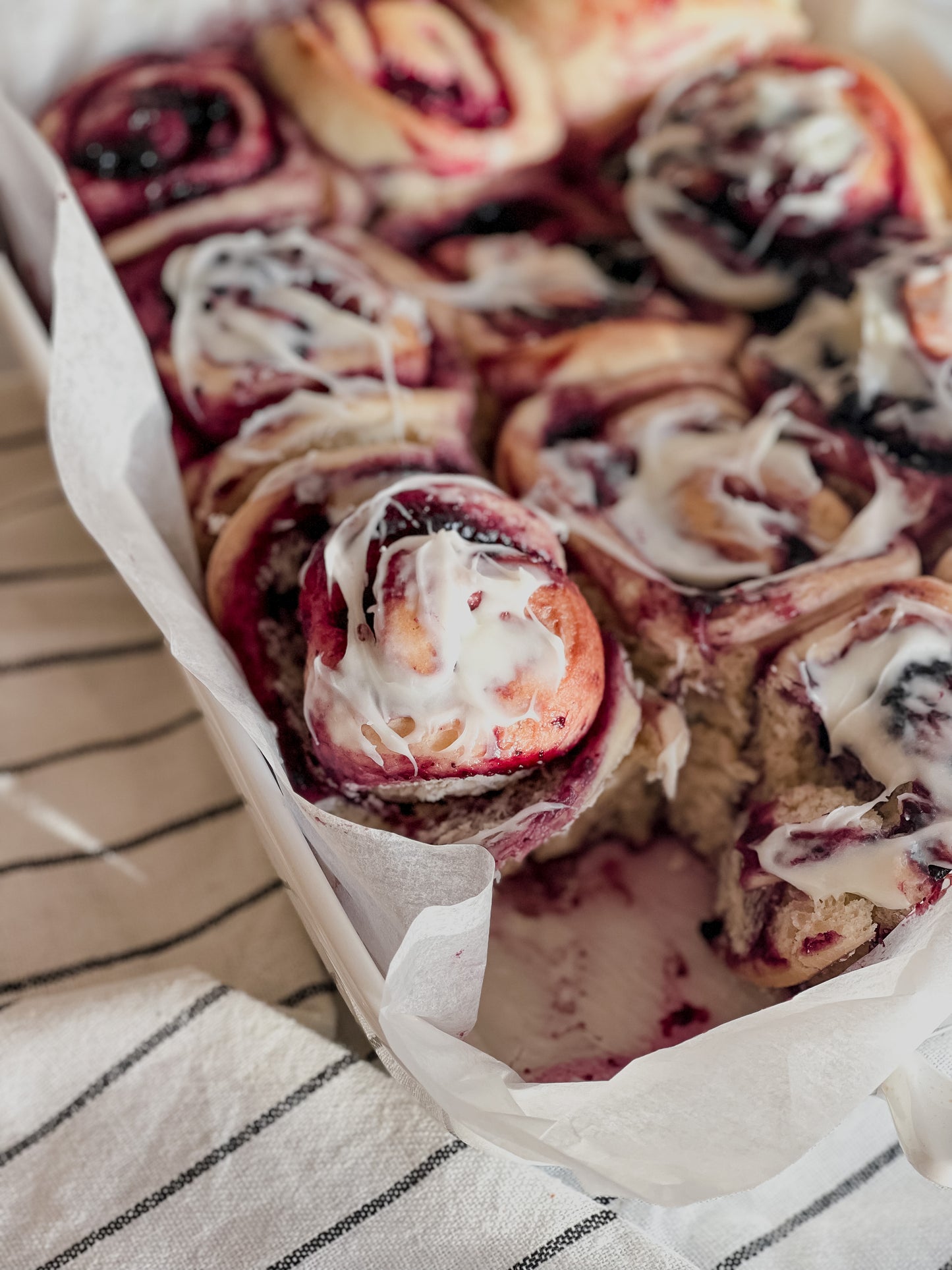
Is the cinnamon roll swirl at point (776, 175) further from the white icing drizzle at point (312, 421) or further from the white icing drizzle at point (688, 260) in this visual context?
the white icing drizzle at point (312, 421)

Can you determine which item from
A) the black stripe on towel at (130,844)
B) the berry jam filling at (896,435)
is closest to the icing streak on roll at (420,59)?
the berry jam filling at (896,435)

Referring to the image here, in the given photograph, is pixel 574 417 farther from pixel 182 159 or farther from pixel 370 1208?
pixel 370 1208

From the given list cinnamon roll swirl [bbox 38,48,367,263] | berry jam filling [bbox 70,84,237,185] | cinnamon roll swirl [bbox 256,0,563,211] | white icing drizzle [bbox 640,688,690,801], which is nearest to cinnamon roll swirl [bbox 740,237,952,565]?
white icing drizzle [bbox 640,688,690,801]

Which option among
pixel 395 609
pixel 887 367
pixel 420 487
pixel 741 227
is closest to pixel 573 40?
pixel 741 227

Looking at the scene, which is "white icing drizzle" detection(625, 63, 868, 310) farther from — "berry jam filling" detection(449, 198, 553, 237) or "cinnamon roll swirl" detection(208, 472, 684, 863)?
"cinnamon roll swirl" detection(208, 472, 684, 863)

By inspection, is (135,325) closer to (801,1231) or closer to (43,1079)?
(43,1079)
